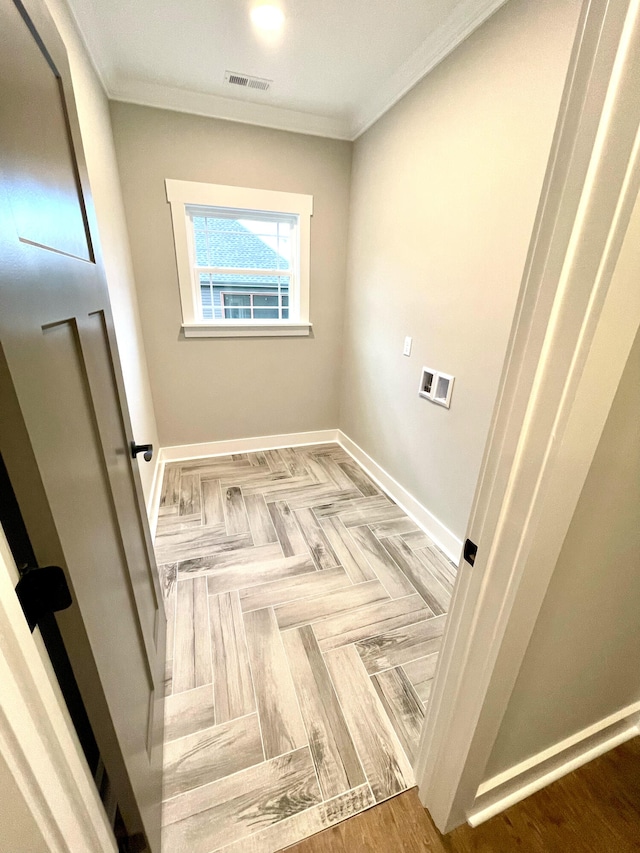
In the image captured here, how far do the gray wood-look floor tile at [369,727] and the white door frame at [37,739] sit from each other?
35.2 inches

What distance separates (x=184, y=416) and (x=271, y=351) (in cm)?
96

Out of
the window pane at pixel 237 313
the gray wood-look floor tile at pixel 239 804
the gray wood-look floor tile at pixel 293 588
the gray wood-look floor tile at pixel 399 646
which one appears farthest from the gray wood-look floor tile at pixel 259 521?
the window pane at pixel 237 313

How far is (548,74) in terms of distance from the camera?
1265 millimetres

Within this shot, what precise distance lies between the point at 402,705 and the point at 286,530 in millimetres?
1118

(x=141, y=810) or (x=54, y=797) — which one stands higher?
(x=54, y=797)

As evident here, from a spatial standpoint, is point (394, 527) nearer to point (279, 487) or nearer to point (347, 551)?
point (347, 551)

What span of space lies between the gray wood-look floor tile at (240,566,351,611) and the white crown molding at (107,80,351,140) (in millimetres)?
3046

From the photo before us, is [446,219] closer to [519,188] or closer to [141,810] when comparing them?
[519,188]

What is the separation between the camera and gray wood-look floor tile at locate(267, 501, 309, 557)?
2025 millimetres

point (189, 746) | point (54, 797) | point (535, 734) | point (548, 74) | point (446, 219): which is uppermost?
point (548, 74)

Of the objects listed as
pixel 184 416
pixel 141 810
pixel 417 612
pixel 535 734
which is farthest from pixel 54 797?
pixel 184 416

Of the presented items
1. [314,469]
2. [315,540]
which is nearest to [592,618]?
[315,540]

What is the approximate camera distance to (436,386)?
202cm

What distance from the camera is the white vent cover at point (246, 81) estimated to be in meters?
2.04
